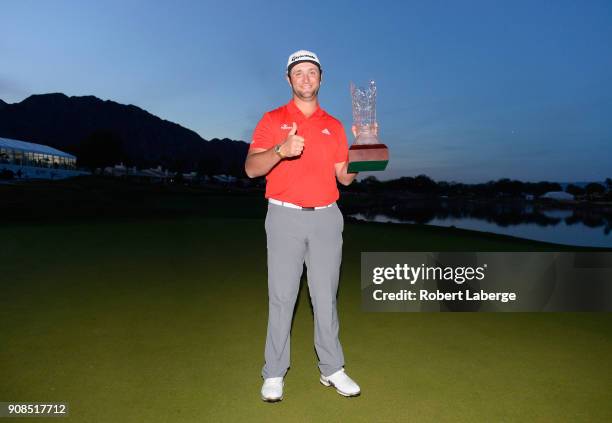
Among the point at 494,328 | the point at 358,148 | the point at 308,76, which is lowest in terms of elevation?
the point at 494,328

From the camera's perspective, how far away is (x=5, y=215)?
18.8 m

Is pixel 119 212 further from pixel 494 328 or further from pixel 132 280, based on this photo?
pixel 494 328

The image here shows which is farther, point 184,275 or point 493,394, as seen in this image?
point 184,275

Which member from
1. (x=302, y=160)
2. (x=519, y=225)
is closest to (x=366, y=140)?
(x=302, y=160)

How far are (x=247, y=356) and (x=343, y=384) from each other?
115 centimetres

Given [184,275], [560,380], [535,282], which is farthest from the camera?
[184,275]

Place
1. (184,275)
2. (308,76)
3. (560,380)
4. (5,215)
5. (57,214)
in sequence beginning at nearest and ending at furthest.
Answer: (308,76) → (560,380) → (184,275) → (5,215) → (57,214)

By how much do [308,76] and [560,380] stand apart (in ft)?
10.8

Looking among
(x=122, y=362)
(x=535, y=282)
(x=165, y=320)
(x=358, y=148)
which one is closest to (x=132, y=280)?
(x=165, y=320)

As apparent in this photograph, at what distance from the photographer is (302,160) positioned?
10.3 ft

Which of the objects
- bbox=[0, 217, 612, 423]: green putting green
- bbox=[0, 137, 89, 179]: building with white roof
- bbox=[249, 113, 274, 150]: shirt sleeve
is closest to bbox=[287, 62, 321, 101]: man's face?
bbox=[249, 113, 274, 150]: shirt sleeve

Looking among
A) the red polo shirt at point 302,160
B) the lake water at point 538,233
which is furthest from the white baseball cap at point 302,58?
the lake water at point 538,233

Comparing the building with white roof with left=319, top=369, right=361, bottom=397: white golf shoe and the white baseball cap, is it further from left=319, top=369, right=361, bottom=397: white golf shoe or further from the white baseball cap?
left=319, top=369, right=361, bottom=397: white golf shoe

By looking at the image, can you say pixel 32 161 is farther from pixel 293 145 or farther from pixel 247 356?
pixel 293 145
